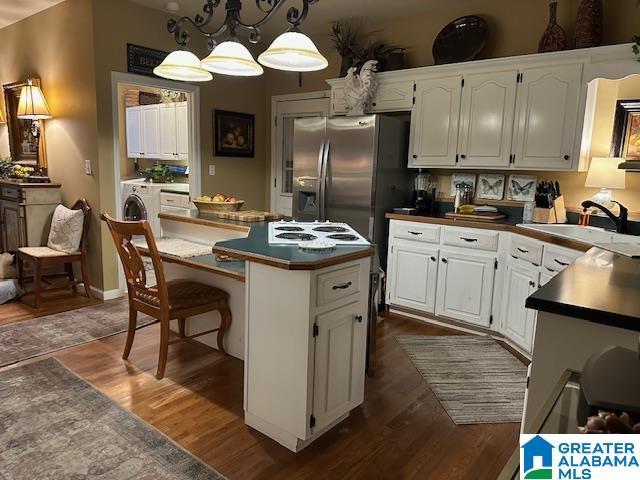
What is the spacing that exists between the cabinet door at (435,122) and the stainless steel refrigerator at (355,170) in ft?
0.51

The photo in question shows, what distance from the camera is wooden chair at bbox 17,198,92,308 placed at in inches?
147

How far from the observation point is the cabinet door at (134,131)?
6312 mm

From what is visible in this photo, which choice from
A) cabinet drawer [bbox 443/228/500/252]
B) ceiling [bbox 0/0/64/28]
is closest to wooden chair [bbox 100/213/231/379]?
cabinet drawer [bbox 443/228/500/252]

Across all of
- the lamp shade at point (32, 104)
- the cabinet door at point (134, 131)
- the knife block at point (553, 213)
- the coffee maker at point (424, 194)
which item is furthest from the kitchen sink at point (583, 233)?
the cabinet door at point (134, 131)

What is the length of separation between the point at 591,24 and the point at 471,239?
1653 millimetres

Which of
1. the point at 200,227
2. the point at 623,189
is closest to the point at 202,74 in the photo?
the point at 200,227

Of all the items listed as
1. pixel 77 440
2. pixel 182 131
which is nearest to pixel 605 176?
pixel 77 440

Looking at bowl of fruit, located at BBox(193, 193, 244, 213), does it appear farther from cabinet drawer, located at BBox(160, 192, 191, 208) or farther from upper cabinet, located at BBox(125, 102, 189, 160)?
upper cabinet, located at BBox(125, 102, 189, 160)

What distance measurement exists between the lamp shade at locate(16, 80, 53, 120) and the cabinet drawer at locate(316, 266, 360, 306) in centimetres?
371

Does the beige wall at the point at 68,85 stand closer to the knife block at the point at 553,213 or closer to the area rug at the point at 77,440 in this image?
the area rug at the point at 77,440

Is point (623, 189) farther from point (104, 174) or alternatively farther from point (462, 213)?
point (104, 174)

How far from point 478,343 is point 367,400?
1227mm

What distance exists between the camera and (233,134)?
16.3ft

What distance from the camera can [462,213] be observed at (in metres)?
3.60
